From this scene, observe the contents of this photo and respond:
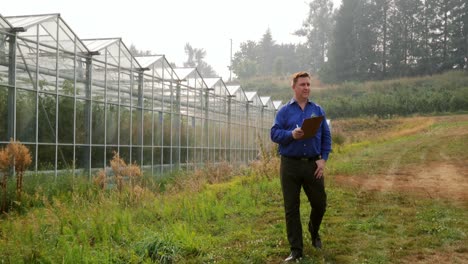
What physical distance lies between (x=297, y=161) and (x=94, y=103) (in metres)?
10.5

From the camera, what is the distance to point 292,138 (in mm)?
5250

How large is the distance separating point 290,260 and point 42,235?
321cm

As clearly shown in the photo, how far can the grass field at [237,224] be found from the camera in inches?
216

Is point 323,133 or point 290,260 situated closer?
point 290,260

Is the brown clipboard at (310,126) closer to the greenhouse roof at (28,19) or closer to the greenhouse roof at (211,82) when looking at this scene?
the greenhouse roof at (28,19)

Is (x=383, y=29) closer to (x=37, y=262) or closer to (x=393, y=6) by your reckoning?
(x=393, y=6)

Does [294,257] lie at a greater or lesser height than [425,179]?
lesser

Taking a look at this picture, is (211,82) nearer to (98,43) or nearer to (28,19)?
(98,43)

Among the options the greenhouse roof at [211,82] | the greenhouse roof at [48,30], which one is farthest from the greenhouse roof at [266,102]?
the greenhouse roof at [48,30]

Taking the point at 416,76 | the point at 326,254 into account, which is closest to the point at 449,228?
the point at 326,254

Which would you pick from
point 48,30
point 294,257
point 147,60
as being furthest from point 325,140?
point 147,60

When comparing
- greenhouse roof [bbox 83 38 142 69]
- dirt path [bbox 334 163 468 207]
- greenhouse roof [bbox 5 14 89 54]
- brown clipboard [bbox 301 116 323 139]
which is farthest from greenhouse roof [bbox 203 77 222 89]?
brown clipboard [bbox 301 116 323 139]

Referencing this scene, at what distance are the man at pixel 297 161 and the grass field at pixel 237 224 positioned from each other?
0.43 m

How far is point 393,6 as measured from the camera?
6178 centimetres
